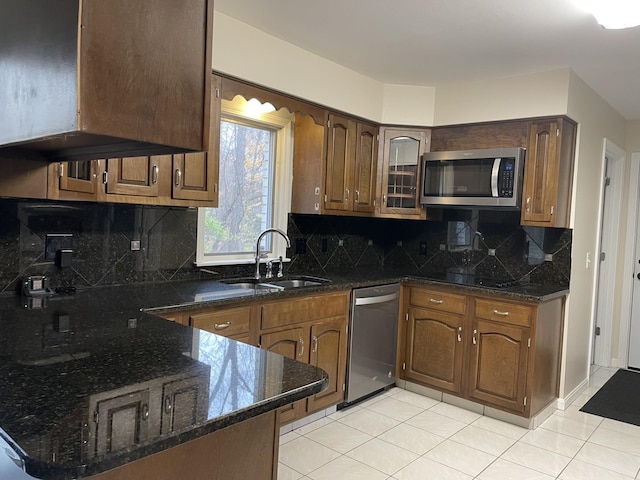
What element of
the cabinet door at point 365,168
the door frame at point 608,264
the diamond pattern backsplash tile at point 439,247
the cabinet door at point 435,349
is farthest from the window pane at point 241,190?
the door frame at point 608,264

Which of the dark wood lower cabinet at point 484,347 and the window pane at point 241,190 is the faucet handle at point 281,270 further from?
the dark wood lower cabinet at point 484,347

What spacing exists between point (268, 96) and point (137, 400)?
234 cm

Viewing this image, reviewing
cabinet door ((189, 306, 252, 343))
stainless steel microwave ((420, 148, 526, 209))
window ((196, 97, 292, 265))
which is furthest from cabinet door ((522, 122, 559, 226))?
cabinet door ((189, 306, 252, 343))

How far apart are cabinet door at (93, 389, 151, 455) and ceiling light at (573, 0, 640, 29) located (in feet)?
7.89

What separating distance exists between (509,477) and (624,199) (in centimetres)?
324

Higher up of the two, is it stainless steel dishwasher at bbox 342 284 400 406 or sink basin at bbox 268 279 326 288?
sink basin at bbox 268 279 326 288

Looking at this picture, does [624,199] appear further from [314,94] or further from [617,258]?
[314,94]

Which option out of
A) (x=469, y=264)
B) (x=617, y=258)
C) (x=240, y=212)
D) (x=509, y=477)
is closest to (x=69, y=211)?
(x=240, y=212)

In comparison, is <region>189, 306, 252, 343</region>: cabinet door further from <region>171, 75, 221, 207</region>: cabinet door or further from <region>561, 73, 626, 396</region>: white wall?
<region>561, 73, 626, 396</region>: white wall

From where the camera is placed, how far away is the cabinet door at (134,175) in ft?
7.47

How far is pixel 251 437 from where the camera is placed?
1.28 m

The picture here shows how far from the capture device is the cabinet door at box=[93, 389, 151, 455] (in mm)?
851

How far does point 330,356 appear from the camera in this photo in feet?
10.3

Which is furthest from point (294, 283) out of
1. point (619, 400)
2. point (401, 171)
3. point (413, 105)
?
point (619, 400)
